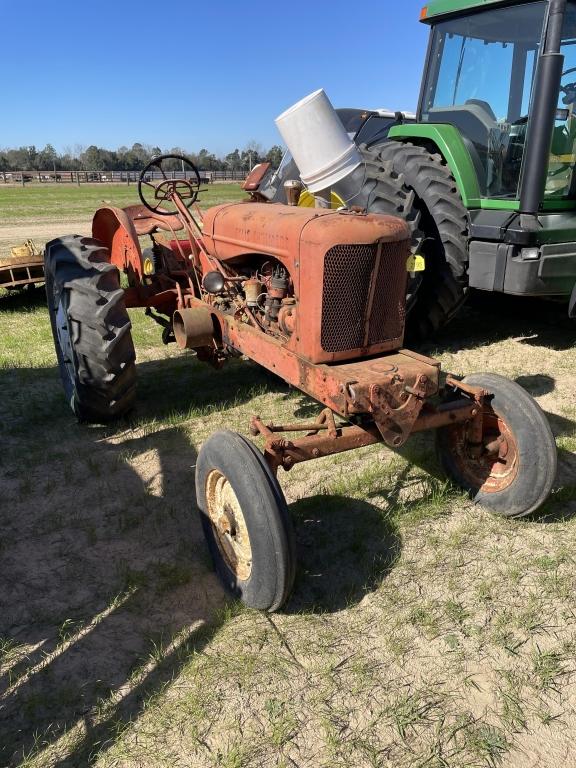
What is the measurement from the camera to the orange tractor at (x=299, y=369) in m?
2.48

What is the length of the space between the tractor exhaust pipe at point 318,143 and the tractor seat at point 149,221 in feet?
3.99

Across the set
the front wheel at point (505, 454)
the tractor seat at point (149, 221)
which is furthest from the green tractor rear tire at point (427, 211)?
the front wheel at point (505, 454)

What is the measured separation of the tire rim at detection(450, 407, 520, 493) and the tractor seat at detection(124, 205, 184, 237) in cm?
243

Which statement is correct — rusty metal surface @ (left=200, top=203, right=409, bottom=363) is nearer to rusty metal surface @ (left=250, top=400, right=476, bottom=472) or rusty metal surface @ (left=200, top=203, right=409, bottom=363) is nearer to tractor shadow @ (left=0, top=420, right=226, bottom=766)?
rusty metal surface @ (left=250, top=400, right=476, bottom=472)

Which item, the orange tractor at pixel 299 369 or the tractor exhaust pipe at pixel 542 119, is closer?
the orange tractor at pixel 299 369

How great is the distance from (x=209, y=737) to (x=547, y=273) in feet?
13.3

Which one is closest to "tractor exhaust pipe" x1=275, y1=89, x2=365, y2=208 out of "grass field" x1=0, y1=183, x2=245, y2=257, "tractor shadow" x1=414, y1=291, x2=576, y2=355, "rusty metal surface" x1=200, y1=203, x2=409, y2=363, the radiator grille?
"rusty metal surface" x1=200, y1=203, x2=409, y2=363

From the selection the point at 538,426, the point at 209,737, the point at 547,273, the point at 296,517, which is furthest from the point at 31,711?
the point at 547,273

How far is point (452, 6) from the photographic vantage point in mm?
5281

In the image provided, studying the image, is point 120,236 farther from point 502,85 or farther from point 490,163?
point 502,85

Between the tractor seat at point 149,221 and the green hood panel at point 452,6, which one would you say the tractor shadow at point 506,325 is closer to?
the green hood panel at point 452,6

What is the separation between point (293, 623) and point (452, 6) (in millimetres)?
5183

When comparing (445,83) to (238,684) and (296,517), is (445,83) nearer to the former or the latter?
(296,517)

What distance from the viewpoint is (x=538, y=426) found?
2797mm
